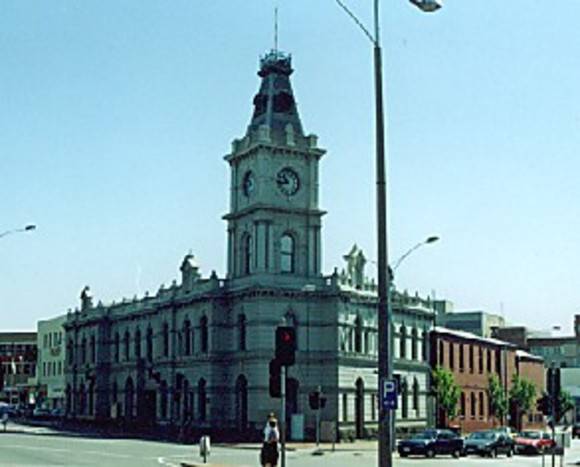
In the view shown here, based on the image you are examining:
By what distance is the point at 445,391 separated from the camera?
77375 millimetres

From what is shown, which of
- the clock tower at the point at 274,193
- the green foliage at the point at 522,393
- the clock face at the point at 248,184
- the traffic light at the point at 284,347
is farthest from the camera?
the green foliage at the point at 522,393

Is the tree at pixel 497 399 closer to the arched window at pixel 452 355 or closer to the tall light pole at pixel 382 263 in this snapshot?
the arched window at pixel 452 355

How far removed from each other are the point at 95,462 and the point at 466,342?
5069 centimetres

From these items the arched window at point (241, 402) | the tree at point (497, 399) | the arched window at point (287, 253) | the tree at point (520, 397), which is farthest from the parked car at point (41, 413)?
the tree at point (520, 397)

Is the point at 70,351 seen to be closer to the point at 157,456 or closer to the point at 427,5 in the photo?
the point at 157,456

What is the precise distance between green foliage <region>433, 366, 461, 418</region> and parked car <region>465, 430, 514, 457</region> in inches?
808

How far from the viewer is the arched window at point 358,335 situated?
2670 inches

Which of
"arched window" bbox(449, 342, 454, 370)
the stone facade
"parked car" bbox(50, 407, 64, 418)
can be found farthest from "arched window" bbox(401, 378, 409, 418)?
the stone facade

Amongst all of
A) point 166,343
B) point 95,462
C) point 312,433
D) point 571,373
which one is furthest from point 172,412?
point 571,373

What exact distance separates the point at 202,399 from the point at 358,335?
35.9 feet

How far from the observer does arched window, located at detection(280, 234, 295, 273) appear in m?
67.1

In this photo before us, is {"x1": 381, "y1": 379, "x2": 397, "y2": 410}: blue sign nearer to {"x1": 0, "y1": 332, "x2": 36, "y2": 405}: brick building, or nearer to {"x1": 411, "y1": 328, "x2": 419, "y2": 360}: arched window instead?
{"x1": 411, "y1": 328, "x2": 419, "y2": 360}: arched window

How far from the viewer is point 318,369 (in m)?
65.8

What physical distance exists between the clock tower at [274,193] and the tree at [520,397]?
30.9 meters
